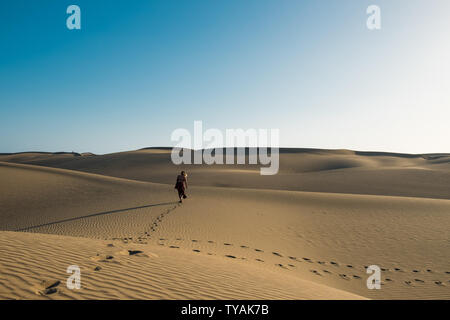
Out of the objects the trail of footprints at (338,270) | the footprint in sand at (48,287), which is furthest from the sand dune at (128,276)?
the trail of footprints at (338,270)

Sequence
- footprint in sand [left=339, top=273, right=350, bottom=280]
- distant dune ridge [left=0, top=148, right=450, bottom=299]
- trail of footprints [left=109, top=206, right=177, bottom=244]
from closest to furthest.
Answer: distant dune ridge [left=0, top=148, right=450, bottom=299] < footprint in sand [left=339, top=273, right=350, bottom=280] < trail of footprints [left=109, top=206, right=177, bottom=244]

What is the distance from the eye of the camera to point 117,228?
33.8 feet

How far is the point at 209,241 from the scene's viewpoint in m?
9.23

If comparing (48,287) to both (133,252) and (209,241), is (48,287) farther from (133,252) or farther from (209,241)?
(209,241)

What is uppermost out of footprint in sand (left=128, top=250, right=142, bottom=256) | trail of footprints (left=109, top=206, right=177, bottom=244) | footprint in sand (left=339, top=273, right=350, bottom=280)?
footprint in sand (left=128, top=250, right=142, bottom=256)

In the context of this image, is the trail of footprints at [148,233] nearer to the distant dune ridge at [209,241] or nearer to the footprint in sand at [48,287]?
the distant dune ridge at [209,241]

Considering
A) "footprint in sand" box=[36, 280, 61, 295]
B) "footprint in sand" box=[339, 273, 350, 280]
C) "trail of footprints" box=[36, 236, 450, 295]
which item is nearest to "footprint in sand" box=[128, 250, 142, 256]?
"trail of footprints" box=[36, 236, 450, 295]

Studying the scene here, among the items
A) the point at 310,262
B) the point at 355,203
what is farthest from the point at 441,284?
Answer: the point at 355,203

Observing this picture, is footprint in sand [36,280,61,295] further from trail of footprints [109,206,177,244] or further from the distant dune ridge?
trail of footprints [109,206,177,244]

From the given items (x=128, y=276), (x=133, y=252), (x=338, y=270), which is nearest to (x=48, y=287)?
(x=128, y=276)

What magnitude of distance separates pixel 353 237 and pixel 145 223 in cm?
862

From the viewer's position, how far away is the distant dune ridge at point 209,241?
15.4ft

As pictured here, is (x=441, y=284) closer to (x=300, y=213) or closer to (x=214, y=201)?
(x=300, y=213)

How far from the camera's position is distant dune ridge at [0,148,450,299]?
470 centimetres
